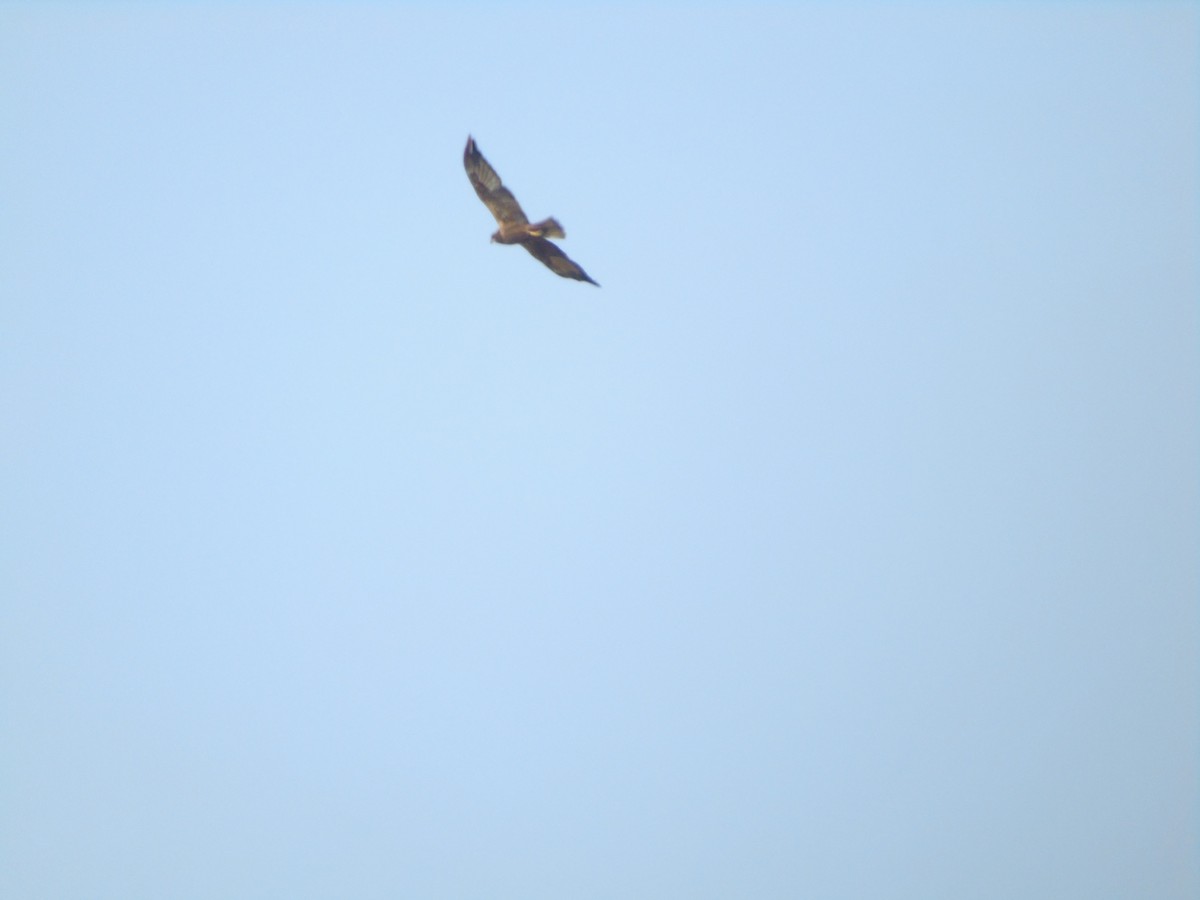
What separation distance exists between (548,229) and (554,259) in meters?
1.15

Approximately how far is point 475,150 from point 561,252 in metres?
1.98

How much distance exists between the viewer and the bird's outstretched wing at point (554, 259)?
69.9 feet

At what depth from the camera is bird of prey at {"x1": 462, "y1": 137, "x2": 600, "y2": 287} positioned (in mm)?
21375

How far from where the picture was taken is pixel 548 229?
2045cm

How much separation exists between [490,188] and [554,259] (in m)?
1.40

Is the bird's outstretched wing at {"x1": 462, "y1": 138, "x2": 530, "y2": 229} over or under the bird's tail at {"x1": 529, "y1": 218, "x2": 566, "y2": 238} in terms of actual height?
over

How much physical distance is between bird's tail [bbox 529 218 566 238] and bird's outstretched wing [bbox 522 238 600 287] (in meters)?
0.44

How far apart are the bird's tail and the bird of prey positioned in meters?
0.23

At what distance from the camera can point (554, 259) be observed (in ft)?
70.8

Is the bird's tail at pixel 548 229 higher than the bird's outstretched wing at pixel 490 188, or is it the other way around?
the bird's outstretched wing at pixel 490 188

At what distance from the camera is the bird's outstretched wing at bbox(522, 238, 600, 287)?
2130cm

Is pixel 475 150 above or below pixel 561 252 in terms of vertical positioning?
above

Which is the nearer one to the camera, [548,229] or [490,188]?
[548,229]

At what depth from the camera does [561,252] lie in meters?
21.4
